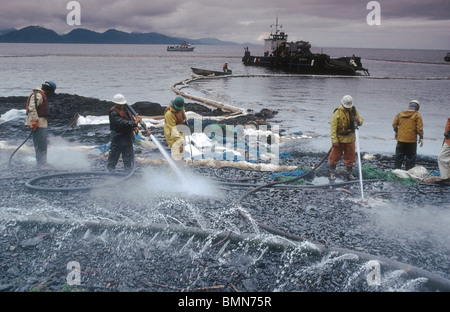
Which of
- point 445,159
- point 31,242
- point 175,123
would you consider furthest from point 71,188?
point 445,159

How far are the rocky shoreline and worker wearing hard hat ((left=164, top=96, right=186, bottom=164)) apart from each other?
2.74 feet

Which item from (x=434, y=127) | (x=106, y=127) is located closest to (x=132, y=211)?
(x=106, y=127)

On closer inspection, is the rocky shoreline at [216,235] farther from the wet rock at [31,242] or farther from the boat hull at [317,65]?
the boat hull at [317,65]

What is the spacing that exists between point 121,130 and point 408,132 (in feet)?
23.5

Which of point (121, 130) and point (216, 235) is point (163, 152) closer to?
point (121, 130)

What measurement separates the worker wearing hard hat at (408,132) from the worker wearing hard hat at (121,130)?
21.6 ft

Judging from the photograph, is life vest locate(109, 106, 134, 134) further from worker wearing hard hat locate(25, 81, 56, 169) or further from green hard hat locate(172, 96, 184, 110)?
worker wearing hard hat locate(25, 81, 56, 169)

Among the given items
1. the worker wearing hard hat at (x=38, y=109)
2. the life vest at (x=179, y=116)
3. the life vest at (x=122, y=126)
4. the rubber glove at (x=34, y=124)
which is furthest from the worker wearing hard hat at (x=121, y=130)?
the rubber glove at (x=34, y=124)

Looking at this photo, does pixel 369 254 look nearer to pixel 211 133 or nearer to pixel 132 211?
pixel 132 211

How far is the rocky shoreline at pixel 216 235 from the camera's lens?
4199mm

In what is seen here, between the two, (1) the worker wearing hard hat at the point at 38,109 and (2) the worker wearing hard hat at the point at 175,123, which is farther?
(1) the worker wearing hard hat at the point at 38,109

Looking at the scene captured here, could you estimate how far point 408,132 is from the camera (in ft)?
26.6

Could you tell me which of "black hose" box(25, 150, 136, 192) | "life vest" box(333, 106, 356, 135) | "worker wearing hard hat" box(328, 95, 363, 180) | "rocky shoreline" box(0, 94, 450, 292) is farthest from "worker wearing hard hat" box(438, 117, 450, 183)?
"black hose" box(25, 150, 136, 192)

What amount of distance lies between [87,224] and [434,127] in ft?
56.6
